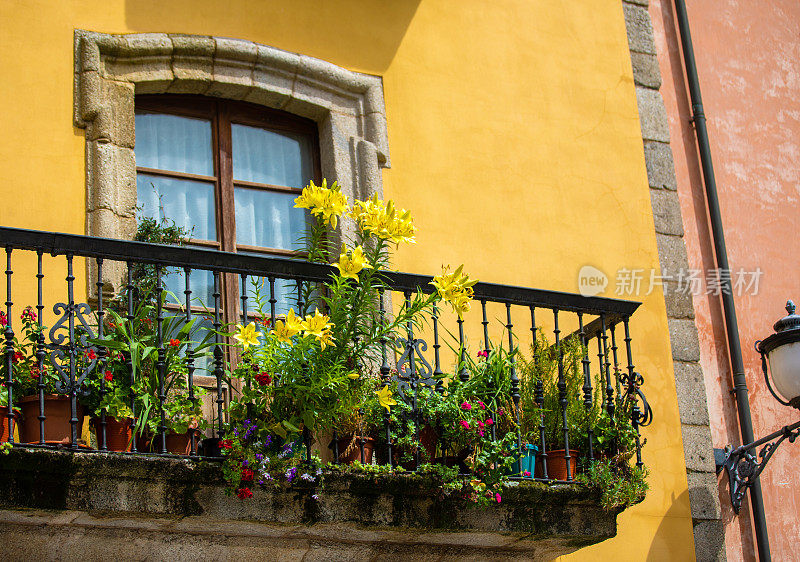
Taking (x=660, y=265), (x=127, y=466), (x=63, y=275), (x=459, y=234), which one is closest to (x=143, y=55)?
(x=63, y=275)

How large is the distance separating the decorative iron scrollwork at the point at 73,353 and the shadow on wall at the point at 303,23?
213 centimetres

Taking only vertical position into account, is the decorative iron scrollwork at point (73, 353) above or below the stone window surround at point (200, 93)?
below

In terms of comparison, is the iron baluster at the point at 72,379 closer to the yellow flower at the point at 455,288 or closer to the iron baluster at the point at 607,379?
the yellow flower at the point at 455,288

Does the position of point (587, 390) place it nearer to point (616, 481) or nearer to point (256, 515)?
point (616, 481)

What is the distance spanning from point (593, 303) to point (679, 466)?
1.30 m

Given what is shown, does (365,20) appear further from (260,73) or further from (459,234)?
(459,234)

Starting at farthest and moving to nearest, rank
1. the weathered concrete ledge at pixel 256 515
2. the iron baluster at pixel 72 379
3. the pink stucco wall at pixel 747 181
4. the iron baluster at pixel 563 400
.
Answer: the pink stucco wall at pixel 747 181, the iron baluster at pixel 563 400, the iron baluster at pixel 72 379, the weathered concrete ledge at pixel 256 515

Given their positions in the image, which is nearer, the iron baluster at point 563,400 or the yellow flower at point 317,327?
the yellow flower at point 317,327

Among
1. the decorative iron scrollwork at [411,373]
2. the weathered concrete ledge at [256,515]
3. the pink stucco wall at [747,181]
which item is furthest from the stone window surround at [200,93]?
the pink stucco wall at [747,181]

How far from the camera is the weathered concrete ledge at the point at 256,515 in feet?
16.6

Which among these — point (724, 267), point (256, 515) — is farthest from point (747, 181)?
point (256, 515)

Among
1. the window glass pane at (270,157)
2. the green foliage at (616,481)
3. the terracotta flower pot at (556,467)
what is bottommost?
the green foliage at (616,481)

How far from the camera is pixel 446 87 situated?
7652 millimetres

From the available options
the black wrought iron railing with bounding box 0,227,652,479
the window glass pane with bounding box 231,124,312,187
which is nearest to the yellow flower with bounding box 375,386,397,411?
the black wrought iron railing with bounding box 0,227,652,479
